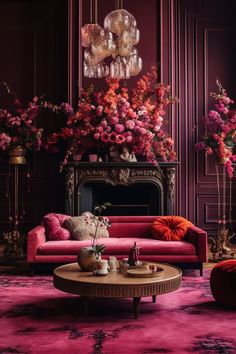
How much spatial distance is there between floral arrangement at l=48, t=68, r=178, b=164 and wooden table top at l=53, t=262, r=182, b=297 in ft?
9.57

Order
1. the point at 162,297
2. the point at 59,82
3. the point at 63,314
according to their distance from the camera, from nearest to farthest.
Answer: the point at 63,314 < the point at 162,297 < the point at 59,82

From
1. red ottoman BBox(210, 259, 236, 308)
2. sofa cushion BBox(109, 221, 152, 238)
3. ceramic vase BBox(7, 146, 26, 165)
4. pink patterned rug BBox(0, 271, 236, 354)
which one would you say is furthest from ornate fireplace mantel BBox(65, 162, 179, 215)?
red ottoman BBox(210, 259, 236, 308)

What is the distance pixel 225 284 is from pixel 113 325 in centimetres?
95

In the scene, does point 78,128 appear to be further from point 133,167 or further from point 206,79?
point 206,79

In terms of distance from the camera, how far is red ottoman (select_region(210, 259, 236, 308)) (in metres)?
4.01

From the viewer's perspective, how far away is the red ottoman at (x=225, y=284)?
401cm

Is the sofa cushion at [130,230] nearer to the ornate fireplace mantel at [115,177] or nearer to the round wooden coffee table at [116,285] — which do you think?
the ornate fireplace mantel at [115,177]

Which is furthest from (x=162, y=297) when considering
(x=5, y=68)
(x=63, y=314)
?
(x=5, y=68)

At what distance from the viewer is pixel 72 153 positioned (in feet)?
22.9

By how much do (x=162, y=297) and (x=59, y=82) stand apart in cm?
426

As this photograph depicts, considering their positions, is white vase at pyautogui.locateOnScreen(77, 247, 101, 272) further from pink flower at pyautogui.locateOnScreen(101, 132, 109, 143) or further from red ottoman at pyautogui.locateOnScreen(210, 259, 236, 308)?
pink flower at pyautogui.locateOnScreen(101, 132, 109, 143)

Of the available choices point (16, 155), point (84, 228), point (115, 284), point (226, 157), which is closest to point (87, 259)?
point (115, 284)

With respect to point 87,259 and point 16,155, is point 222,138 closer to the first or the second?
point 16,155

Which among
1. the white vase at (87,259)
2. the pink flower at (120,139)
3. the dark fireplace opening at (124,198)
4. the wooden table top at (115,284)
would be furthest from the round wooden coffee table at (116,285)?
the dark fireplace opening at (124,198)
